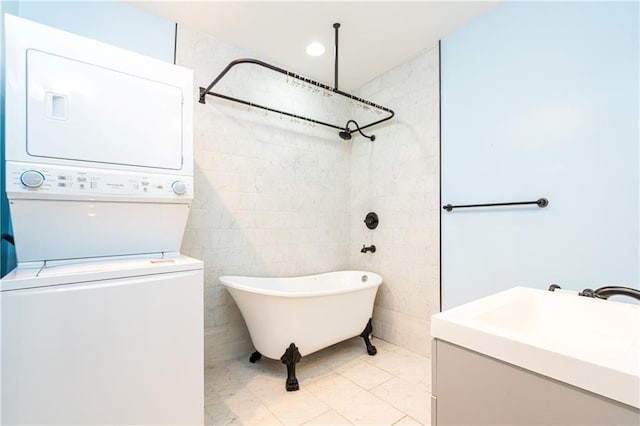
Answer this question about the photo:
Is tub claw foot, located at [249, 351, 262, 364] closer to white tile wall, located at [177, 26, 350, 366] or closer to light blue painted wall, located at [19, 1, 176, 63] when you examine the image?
white tile wall, located at [177, 26, 350, 366]

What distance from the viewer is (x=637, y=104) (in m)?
1.31

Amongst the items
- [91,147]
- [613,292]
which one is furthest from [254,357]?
[613,292]

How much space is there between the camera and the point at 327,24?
6.45 ft

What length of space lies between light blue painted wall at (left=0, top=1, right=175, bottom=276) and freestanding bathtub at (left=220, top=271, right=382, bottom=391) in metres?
1.24

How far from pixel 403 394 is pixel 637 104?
6.44ft

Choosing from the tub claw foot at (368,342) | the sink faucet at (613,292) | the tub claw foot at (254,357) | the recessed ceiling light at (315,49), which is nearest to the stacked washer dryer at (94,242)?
the tub claw foot at (254,357)

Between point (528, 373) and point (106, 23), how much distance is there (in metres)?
2.62

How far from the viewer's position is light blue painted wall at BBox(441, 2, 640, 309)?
53.6 inches

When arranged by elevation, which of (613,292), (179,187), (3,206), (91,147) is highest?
(91,147)

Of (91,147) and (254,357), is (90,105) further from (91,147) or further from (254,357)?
(254,357)

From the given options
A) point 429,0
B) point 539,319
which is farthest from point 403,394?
point 429,0

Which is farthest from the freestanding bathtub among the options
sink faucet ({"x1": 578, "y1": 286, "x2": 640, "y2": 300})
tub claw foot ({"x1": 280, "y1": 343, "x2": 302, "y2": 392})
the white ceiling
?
the white ceiling

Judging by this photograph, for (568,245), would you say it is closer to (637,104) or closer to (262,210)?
(637,104)

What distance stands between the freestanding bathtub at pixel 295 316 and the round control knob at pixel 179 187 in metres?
0.73
